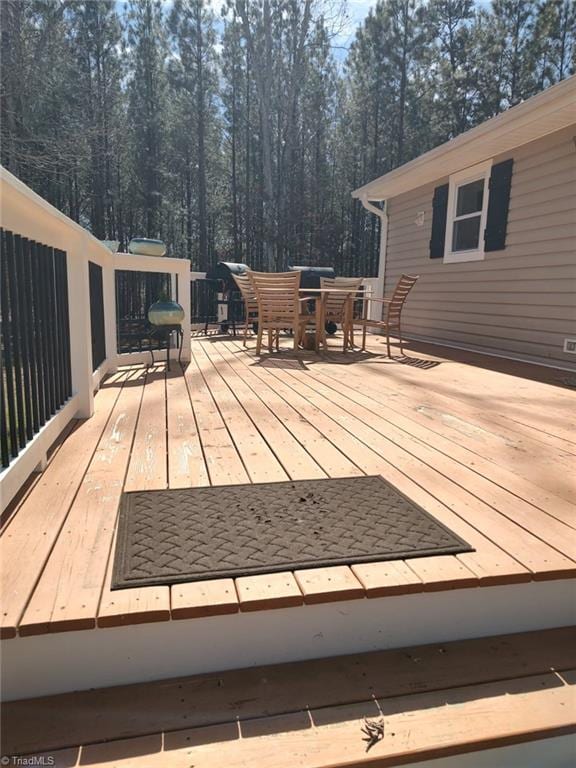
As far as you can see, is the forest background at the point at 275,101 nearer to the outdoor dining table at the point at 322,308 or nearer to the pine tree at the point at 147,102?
the pine tree at the point at 147,102

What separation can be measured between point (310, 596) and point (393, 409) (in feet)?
6.31

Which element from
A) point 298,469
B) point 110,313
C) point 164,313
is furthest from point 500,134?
point 298,469

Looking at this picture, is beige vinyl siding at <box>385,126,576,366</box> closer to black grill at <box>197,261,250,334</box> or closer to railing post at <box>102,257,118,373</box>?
black grill at <box>197,261,250,334</box>

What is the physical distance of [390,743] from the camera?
0.94m

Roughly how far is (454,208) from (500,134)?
1.57 metres

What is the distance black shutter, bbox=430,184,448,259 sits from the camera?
656 centimetres

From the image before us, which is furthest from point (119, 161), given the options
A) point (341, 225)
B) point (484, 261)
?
point (484, 261)

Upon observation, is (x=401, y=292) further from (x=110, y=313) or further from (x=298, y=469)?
(x=298, y=469)

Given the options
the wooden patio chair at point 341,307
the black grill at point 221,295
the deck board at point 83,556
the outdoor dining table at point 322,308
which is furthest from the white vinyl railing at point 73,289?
the black grill at point 221,295

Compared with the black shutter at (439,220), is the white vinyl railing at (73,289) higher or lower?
lower

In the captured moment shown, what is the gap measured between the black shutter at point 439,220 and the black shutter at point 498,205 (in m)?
0.99

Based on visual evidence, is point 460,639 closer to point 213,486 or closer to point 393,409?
point 213,486

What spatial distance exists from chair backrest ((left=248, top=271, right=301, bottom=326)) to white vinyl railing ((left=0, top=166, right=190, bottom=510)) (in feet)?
2.50

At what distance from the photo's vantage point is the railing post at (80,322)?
244 centimetres
